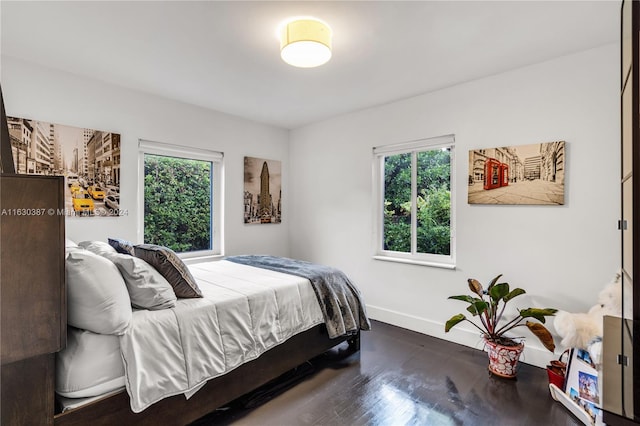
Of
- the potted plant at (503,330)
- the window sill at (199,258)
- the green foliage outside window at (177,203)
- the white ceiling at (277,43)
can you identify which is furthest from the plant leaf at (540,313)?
the green foliage outside window at (177,203)

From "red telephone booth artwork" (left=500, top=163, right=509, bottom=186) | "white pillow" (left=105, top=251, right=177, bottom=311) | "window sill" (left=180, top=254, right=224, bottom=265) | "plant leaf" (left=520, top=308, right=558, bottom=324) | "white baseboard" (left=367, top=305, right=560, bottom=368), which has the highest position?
"red telephone booth artwork" (left=500, top=163, right=509, bottom=186)

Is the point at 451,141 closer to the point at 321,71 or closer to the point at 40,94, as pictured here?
the point at 321,71

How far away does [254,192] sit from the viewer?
164 inches

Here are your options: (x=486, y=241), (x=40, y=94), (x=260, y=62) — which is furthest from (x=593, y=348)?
(x=40, y=94)

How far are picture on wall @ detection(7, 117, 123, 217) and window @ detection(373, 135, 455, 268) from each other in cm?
279

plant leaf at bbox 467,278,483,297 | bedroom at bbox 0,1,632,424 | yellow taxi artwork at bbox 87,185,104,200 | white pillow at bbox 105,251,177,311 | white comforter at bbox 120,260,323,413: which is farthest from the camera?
yellow taxi artwork at bbox 87,185,104,200

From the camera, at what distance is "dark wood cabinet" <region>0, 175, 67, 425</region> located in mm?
1139

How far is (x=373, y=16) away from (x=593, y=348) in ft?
7.66

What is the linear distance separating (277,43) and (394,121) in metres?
1.71

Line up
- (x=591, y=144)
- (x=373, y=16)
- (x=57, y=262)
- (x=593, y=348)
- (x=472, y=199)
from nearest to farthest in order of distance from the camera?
(x=57, y=262)
(x=593, y=348)
(x=373, y=16)
(x=591, y=144)
(x=472, y=199)

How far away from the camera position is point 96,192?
2848 millimetres

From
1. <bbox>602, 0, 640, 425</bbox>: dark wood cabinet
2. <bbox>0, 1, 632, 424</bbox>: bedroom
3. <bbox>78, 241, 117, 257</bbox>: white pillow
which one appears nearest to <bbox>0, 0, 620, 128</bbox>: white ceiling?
<bbox>0, 1, 632, 424</bbox>: bedroom

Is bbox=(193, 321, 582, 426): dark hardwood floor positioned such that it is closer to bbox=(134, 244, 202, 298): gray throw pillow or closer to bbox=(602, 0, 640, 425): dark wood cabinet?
bbox=(134, 244, 202, 298): gray throw pillow

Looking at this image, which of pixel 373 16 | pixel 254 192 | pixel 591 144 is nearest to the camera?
pixel 373 16
